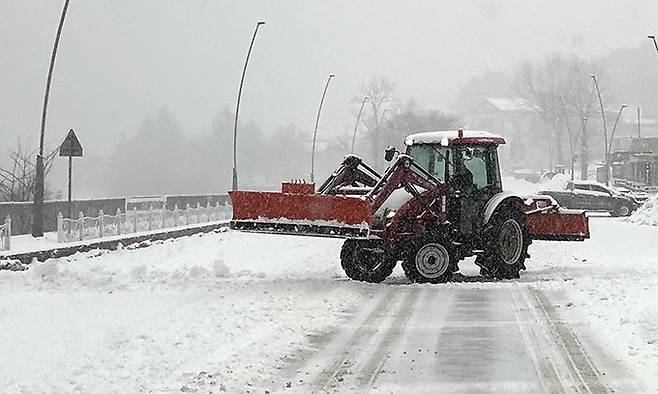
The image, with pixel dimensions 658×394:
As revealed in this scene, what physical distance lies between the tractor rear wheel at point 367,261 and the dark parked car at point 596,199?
32.8 metres

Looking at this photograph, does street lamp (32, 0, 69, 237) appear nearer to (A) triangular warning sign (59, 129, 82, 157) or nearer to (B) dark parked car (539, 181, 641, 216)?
(A) triangular warning sign (59, 129, 82, 157)

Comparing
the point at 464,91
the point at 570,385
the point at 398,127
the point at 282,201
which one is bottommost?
the point at 570,385

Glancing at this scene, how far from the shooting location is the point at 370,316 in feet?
41.5

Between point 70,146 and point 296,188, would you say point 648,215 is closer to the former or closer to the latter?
point 70,146

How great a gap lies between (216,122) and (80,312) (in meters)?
127

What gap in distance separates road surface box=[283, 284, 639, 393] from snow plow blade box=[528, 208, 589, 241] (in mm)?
4718

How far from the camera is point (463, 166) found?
1766cm

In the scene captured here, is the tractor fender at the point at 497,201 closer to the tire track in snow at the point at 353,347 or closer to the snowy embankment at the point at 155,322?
the snowy embankment at the point at 155,322

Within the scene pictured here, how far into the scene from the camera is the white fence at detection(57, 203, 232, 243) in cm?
2509

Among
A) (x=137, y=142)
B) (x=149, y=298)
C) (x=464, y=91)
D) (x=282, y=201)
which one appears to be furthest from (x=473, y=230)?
(x=464, y=91)

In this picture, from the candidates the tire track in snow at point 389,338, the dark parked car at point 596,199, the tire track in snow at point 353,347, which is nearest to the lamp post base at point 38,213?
the tire track in snow at point 389,338

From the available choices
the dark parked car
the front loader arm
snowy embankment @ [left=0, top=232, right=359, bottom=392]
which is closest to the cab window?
the front loader arm

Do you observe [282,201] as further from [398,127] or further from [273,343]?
[398,127]

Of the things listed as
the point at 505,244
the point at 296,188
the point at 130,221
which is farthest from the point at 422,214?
the point at 130,221
